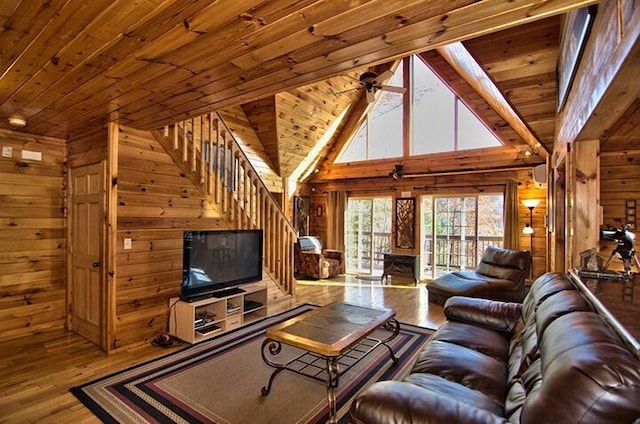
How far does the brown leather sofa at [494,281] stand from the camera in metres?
4.77

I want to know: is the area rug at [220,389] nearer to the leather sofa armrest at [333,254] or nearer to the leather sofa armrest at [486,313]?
the leather sofa armrest at [486,313]

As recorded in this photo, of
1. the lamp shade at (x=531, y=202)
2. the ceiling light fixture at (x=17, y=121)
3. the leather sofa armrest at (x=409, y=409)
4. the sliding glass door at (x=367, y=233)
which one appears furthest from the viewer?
the sliding glass door at (x=367, y=233)

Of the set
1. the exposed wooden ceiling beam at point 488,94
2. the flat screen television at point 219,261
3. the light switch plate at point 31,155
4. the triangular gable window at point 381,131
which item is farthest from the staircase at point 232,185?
the triangular gable window at point 381,131

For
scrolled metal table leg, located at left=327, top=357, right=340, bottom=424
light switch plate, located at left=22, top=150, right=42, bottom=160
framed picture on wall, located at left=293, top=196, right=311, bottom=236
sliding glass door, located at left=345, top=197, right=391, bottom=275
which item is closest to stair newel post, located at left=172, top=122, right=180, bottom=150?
light switch plate, located at left=22, top=150, right=42, bottom=160

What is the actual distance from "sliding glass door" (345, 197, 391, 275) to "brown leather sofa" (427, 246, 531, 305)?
2.76m

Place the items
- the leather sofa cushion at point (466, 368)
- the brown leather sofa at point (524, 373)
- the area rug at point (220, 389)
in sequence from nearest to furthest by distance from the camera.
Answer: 1. the brown leather sofa at point (524, 373)
2. the leather sofa cushion at point (466, 368)
3. the area rug at point (220, 389)

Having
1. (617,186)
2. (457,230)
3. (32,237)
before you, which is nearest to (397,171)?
(457,230)

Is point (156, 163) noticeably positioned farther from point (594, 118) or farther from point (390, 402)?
point (594, 118)

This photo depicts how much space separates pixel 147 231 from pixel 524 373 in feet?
11.6

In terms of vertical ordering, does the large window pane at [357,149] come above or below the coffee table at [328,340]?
above

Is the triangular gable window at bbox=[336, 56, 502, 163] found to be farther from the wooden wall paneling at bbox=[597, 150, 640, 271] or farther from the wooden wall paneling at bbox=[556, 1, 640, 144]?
the wooden wall paneling at bbox=[556, 1, 640, 144]

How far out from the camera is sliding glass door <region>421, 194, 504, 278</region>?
6699 mm

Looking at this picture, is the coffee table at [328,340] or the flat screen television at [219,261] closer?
the coffee table at [328,340]

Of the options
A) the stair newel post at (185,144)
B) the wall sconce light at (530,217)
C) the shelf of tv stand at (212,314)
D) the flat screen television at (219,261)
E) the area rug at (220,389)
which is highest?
the stair newel post at (185,144)
